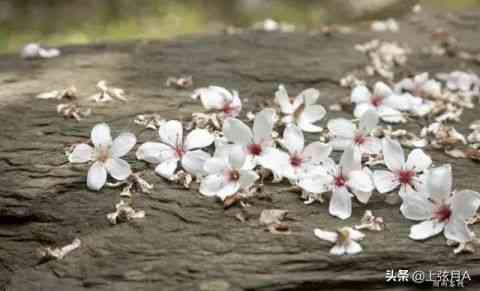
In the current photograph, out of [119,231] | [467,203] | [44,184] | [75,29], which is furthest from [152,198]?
[75,29]

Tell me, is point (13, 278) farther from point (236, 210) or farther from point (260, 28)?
point (260, 28)

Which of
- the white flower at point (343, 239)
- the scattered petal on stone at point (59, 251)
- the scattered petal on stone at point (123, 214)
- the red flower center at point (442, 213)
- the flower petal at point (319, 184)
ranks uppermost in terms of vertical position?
the flower petal at point (319, 184)

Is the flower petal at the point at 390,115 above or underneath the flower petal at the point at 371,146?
above

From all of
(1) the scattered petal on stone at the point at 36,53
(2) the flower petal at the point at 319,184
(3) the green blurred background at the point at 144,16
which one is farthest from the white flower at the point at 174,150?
(3) the green blurred background at the point at 144,16

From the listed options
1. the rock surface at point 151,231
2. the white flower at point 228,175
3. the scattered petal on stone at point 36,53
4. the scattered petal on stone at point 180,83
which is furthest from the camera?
the scattered petal on stone at point 36,53

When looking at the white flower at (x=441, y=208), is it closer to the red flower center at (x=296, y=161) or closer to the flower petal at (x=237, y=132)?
the red flower center at (x=296, y=161)

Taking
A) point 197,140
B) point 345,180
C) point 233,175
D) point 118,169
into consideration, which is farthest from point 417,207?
point 118,169

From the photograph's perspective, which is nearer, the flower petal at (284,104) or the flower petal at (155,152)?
the flower petal at (155,152)
